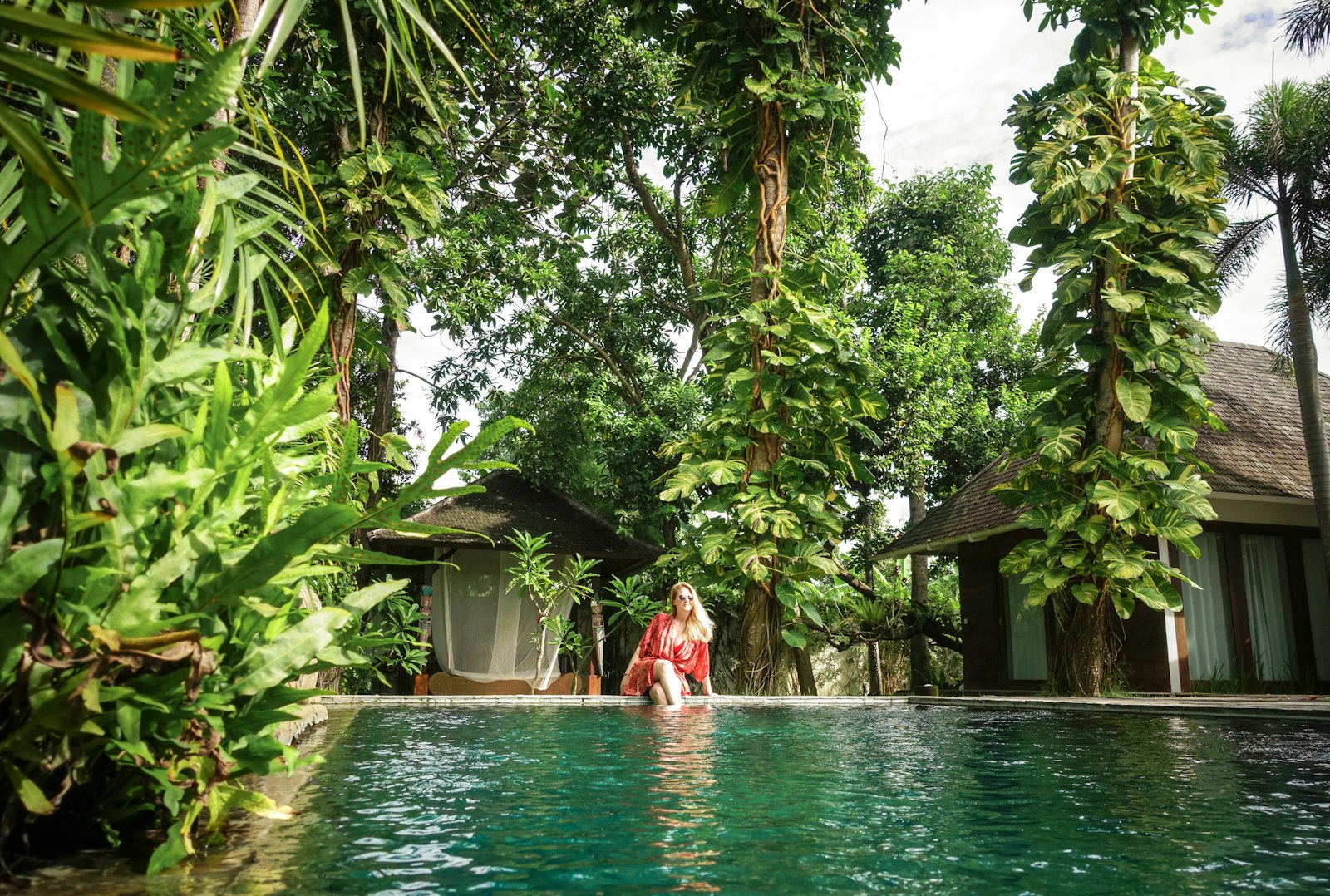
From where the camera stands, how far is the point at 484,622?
16.8m

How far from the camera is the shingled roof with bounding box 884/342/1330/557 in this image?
11.8 m

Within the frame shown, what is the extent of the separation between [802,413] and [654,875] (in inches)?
283

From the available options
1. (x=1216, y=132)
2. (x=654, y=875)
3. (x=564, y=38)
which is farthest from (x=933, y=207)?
(x=654, y=875)

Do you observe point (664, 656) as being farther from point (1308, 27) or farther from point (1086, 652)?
point (1308, 27)

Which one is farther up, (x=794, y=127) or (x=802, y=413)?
(x=794, y=127)

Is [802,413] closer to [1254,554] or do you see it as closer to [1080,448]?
[1080,448]

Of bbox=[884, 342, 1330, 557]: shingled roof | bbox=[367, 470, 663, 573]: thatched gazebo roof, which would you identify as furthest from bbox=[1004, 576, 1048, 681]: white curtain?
bbox=[367, 470, 663, 573]: thatched gazebo roof

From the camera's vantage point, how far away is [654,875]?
1.82 meters

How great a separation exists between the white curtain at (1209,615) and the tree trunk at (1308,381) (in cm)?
118

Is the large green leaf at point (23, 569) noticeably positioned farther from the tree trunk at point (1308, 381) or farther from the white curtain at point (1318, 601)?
the white curtain at point (1318, 601)

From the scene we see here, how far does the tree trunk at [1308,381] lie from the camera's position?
11523 mm

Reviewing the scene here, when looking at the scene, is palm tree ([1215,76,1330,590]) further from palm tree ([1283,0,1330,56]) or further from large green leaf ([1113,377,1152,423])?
large green leaf ([1113,377,1152,423])

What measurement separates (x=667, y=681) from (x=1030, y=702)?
3.05m

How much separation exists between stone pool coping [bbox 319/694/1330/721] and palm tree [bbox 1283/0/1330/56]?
1183 centimetres
